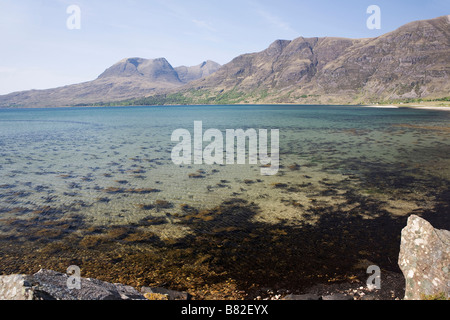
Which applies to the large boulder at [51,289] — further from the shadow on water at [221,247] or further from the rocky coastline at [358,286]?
the shadow on water at [221,247]

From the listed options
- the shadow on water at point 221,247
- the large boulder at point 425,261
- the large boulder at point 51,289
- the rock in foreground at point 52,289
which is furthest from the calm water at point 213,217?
the large boulder at point 51,289

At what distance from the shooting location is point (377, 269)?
10.7 metres

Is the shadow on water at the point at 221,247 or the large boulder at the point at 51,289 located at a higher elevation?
the large boulder at the point at 51,289

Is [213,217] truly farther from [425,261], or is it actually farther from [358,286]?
[425,261]

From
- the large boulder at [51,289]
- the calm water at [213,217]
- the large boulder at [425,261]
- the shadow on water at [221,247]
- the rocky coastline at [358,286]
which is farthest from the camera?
the calm water at [213,217]

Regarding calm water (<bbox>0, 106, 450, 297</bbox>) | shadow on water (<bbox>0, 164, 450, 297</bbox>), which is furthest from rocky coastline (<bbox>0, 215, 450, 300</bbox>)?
calm water (<bbox>0, 106, 450, 297</bbox>)

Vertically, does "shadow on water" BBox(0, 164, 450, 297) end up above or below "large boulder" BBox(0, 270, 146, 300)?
below

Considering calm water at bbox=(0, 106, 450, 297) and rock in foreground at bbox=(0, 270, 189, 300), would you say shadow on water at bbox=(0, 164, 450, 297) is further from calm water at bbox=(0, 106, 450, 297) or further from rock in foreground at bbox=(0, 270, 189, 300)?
rock in foreground at bbox=(0, 270, 189, 300)

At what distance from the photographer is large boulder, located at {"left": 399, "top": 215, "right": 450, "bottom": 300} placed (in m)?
7.63

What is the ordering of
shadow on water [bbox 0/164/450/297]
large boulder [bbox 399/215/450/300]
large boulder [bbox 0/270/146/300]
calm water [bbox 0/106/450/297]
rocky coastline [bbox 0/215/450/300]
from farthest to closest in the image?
calm water [bbox 0/106/450/297], shadow on water [bbox 0/164/450/297], large boulder [bbox 399/215/450/300], rocky coastline [bbox 0/215/450/300], large boulder [bbox 0/270/146/300]

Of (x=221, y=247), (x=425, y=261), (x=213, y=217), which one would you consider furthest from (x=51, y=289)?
(x=213, y=217)

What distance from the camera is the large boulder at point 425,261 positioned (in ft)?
25.0

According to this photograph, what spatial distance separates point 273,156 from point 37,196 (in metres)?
26.3
